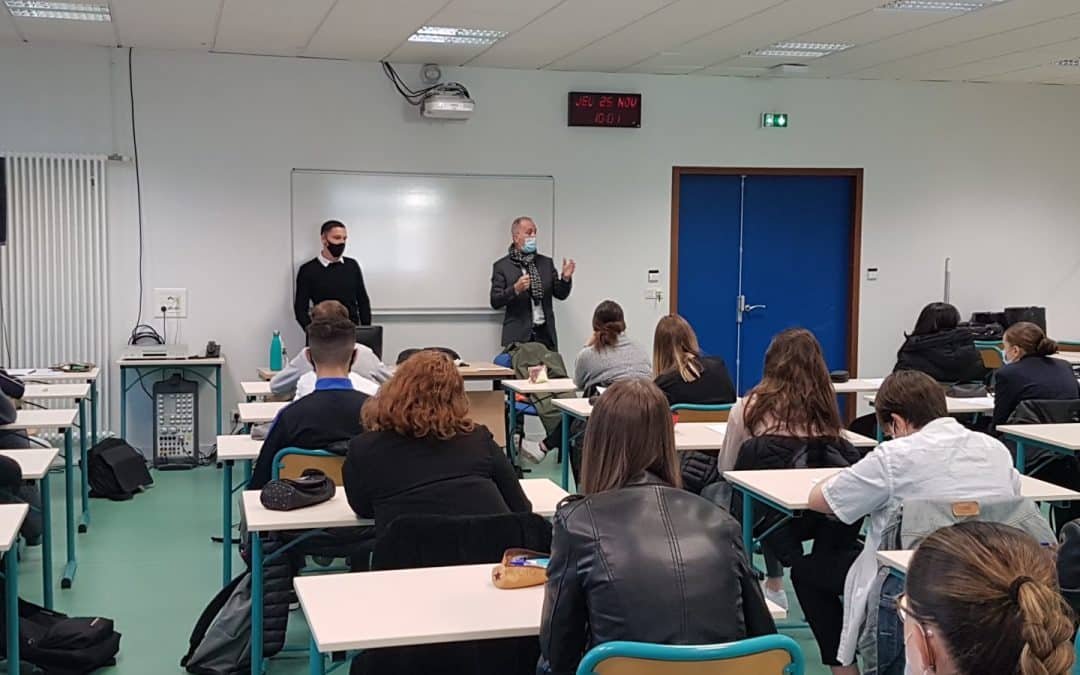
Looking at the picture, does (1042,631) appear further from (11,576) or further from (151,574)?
(151,574)

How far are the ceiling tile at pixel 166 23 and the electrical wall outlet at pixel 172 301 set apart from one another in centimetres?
170

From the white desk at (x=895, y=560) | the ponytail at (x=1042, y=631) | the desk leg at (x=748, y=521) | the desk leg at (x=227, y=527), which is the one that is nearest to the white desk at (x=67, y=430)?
the desk leg at (x=227, y=527)

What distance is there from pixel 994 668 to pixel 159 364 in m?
6.74

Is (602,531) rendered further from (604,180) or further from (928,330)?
(604,180)

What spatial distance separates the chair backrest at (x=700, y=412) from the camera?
17.2ft

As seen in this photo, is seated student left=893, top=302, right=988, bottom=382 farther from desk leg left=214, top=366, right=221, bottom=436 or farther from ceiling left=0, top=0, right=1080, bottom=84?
desk leg left=214, top=366, right=221, bottom=436

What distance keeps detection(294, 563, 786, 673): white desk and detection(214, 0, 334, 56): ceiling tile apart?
4402 millimetres

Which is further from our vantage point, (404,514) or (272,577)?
(272,577)

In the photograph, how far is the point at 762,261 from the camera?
9.27m

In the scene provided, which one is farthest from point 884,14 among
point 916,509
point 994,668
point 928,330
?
point 994,668

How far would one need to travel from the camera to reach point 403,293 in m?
8.38

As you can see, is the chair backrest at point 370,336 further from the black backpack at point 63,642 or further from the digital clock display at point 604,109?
the black backpack at point 63,642

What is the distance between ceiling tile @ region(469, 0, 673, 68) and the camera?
20.7ft

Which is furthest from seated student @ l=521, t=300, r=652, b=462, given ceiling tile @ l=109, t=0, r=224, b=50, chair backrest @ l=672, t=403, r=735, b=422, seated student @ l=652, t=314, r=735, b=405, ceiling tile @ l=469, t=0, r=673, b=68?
ceiling tile @ l=109, t=0, r=224, b=50
